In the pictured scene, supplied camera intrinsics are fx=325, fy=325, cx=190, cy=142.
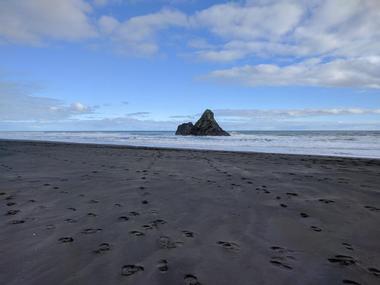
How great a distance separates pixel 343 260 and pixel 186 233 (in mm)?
1914

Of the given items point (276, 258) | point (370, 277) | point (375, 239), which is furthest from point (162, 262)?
point (375, 239)

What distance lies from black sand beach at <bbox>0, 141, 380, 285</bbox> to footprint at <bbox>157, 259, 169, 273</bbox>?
0.02m

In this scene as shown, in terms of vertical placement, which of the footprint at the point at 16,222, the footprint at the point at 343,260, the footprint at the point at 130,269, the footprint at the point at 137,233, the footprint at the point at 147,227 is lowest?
the footprint at the point at 343,260

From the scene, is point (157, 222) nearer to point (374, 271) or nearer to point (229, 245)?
point (229, 245)

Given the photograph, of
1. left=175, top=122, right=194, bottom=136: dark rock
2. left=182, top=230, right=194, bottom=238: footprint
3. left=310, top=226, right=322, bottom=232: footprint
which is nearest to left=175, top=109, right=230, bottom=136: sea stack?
left=175, top=122, right=194, bottom=136: dark rock

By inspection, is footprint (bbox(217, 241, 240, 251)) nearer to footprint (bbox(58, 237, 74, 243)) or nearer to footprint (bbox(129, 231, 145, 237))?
footprint (bbox(129, 231, 145, 237))

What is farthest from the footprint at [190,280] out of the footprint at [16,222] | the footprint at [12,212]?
the footprint at [12,212]

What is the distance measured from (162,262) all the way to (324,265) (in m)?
1.71

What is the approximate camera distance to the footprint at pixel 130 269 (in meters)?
3.14

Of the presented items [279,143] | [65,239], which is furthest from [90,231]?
[279,143]

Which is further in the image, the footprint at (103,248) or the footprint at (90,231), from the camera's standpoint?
the footprint at (90,231)

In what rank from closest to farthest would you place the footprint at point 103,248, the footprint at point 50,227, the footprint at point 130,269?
the footprint at point 130,269
the footprint at point 103,248
the footprint at point 50,227

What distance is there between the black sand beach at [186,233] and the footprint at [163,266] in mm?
20

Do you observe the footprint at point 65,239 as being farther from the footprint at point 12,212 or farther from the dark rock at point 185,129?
the dark rock at point 185,129
